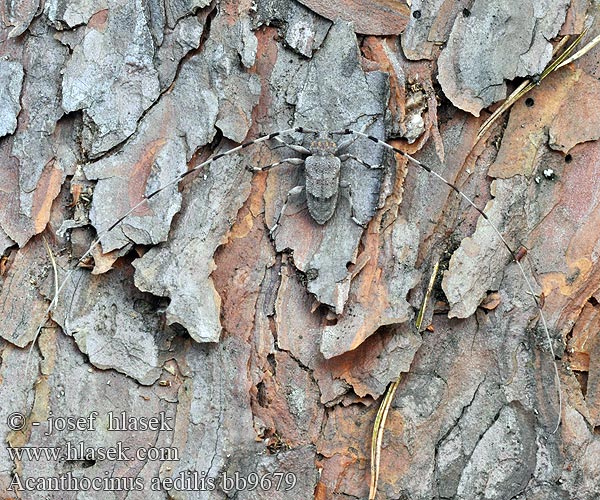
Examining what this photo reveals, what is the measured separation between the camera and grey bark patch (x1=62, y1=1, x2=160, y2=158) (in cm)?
445

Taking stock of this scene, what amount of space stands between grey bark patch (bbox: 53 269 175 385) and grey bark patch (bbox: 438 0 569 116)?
237 centimetres

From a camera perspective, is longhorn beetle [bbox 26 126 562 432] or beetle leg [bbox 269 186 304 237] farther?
beetle leg [bbox 269 186 304 237]

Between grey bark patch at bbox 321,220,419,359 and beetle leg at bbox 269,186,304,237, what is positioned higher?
beetle leg at bbox 269,186,304,237

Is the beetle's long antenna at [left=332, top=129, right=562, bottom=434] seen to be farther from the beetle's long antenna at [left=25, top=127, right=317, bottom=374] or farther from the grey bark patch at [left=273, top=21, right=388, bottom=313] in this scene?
the beetle's long antenna at [left=25, top=127, right=317, bottom=374]

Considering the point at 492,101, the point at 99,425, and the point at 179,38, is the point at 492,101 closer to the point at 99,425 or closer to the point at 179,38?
the point at 179,38

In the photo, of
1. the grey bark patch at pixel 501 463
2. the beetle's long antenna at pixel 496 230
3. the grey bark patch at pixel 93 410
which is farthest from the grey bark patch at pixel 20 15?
the grey bark patch at pixel 501 463

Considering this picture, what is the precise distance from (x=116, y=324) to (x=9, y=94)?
1676mm

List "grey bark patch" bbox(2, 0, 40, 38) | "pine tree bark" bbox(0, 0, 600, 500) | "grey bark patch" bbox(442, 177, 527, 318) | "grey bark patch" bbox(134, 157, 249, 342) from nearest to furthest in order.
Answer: "grey bark patch" bbox(134, 157, 249, 342) → "pine tree bark" bbox(0, 0, 600, 500) → "grey bark patch" bbox(442, 177, 527, 318) → "grey bark patch" bbox(2, 0, 40, 38)

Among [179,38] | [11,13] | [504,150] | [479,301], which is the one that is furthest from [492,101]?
[11,13]

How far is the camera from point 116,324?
4383mm

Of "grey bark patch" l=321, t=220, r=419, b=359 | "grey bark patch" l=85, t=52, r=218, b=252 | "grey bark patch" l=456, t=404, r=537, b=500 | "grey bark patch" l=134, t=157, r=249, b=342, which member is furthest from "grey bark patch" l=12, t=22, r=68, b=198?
"grey bark patch" l=456, t=404, r=537, b=500

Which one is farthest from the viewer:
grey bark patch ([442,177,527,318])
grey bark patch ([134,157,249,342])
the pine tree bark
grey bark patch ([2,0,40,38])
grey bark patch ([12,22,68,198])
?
grey bark patch ([2,0,40,38])

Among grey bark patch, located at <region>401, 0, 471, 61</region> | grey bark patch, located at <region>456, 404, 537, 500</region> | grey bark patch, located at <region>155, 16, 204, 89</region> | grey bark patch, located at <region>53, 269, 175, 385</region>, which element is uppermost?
grey bark patch, located at <region>401, 0, 471, 61</region>

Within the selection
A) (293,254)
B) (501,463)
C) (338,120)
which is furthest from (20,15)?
(501,463)
